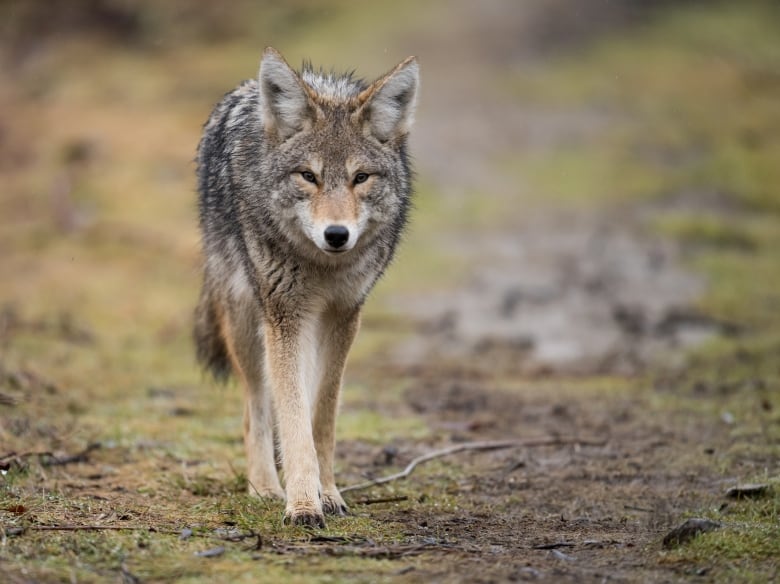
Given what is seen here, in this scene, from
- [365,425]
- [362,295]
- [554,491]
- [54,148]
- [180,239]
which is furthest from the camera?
[54,148]

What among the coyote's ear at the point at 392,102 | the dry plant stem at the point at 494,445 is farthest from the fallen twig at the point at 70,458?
the coyote's ear at the point at 392,102

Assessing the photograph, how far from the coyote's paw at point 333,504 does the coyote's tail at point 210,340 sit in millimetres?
1709

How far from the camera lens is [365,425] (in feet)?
30.8

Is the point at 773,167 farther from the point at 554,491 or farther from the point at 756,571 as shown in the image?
the point at 756,571

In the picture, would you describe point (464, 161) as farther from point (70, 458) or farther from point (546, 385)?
point (70, 458)

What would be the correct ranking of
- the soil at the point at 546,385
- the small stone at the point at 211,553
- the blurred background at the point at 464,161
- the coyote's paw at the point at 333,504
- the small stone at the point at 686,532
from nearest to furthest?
the small stone at the point at 211,553 < the small stone at the point at 686,532 < the soil at the point at 546,385 < the coyote's paw at the point at 333,504 < the blurred background at the point at 464,161

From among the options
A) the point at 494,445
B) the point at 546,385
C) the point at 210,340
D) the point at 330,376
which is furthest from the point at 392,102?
the point at 546,385

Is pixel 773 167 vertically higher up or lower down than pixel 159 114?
lower down

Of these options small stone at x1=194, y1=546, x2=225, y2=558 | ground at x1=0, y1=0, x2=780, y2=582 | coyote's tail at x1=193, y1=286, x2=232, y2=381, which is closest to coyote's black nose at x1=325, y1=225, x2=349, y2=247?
ground at x1=0, y1=0, x2=780, y2=582

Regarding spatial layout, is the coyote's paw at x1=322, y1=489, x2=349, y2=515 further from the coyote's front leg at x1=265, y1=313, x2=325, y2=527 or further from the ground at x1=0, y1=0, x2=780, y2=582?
the coyote's front leg at x1=265, y1=313, x2=325, y2=527

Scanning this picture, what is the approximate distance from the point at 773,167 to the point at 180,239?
1134 centimetres

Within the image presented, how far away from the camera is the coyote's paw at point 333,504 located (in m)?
6.48

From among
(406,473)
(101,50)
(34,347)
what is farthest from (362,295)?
(101,50)

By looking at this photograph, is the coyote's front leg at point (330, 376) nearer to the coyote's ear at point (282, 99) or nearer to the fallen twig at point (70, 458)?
the coyote's ear at point (282, 99)
